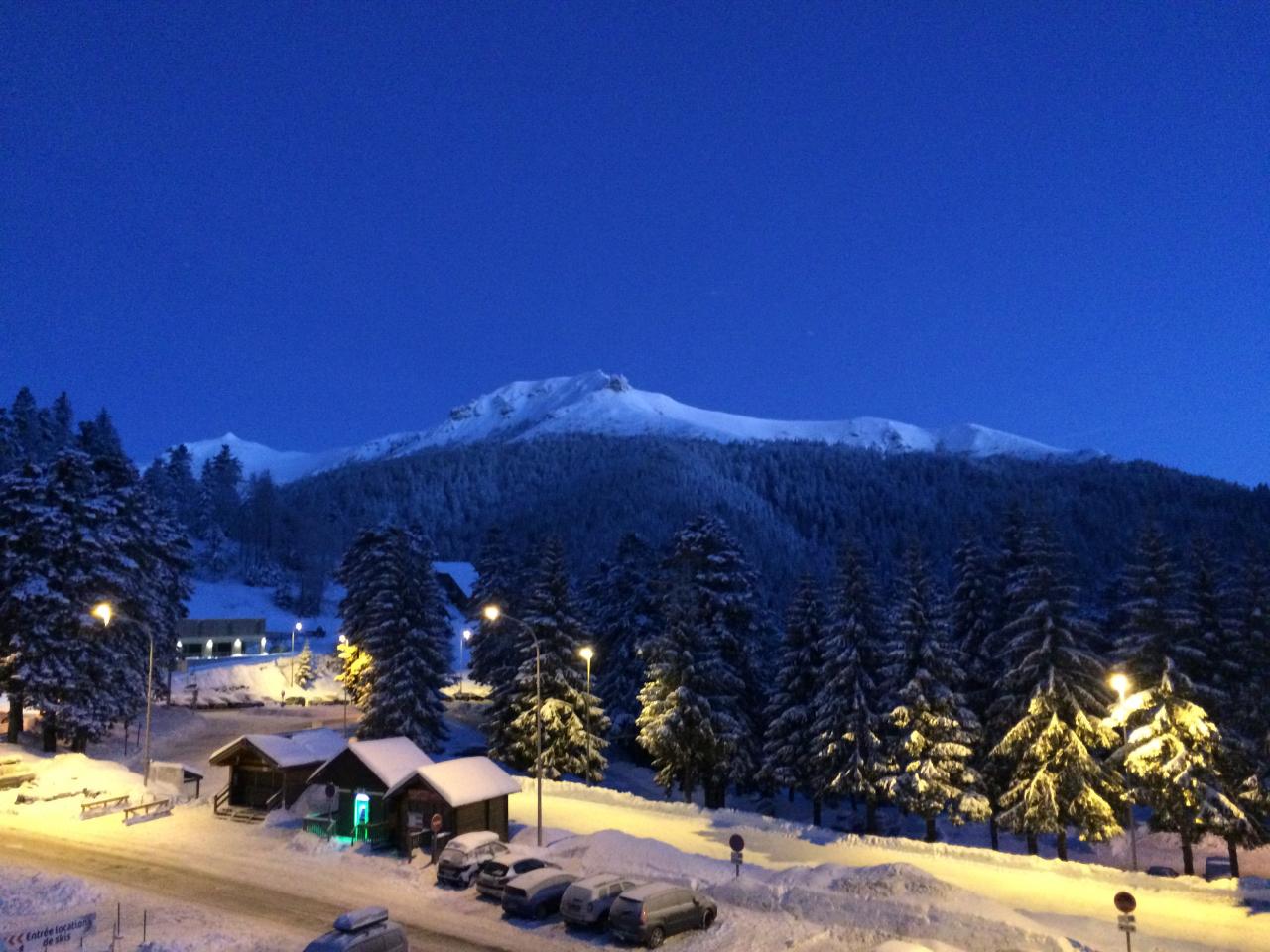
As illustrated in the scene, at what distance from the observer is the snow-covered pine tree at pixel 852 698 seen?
39375 mm

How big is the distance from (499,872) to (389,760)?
883cm

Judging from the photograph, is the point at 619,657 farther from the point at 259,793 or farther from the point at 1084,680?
the point at 1084,680

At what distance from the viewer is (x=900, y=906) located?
2389 centimetres

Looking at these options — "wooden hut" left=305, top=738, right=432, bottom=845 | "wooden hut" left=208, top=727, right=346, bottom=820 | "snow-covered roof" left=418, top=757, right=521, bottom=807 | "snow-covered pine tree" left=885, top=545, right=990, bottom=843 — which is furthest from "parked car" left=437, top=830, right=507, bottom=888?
"snow-covered pine tree" left=885, top=545, right=990, bottom=843

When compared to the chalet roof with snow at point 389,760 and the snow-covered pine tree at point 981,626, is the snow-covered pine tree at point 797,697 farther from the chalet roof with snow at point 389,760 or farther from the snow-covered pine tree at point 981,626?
the chalet roof with snow at point 389,760

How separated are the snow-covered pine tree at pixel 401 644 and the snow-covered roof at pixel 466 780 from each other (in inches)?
679

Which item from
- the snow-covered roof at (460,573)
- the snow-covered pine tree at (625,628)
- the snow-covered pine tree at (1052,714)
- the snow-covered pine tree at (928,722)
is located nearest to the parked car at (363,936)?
the snow-covered pine tree at (928,722)

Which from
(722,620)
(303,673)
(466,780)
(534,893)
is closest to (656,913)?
(534,893)

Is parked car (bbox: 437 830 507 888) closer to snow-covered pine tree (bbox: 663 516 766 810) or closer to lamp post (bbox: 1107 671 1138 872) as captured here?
snow-covered pine tree (bbox: 663 516 766 810)

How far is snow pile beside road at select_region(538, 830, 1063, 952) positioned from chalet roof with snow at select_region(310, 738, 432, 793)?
6.06 metres

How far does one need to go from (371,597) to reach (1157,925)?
4492 cm

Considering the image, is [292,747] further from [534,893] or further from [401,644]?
[534,893]

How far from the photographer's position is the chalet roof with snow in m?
31.6

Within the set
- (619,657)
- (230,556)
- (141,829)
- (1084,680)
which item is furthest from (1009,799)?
(230,556)
